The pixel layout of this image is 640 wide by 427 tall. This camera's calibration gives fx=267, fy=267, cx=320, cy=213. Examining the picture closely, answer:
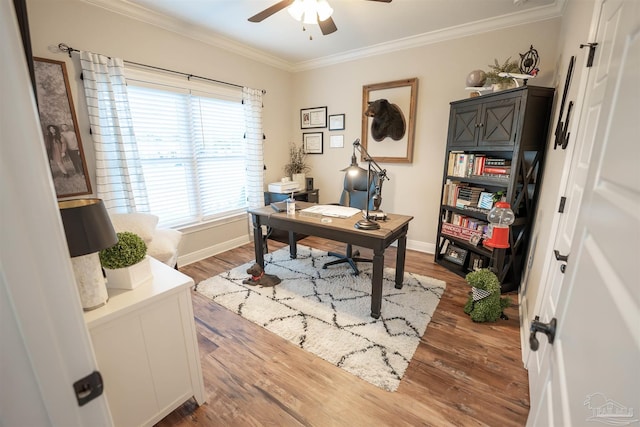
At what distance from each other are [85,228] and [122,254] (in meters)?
0.31

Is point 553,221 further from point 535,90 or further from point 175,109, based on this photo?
point 175,109

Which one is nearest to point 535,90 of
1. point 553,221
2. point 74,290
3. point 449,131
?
point 449,131

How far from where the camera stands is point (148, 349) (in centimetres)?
122

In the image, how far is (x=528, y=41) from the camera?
2.64 metres

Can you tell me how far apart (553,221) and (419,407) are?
1366mm

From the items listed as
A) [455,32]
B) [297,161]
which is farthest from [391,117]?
[297,161]

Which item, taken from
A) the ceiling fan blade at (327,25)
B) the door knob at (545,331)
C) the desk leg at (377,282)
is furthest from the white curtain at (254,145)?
the door knob at (545,331)

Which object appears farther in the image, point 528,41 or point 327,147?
point 327,147

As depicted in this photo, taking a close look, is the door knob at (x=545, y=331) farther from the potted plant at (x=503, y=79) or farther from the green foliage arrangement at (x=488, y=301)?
the potted plant at (x=503, y=79)

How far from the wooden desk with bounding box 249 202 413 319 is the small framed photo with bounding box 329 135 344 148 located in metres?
1.80

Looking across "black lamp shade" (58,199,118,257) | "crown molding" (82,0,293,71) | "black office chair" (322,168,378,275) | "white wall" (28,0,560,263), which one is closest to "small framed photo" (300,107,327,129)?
"white wall" (28,0,560,263)

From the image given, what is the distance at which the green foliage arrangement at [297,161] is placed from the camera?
A: 14.4ft

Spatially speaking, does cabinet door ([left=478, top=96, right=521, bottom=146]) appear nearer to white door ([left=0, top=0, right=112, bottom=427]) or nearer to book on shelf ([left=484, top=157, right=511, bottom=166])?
book on shelf ([left=484, top=157, right=511, bottom=166])

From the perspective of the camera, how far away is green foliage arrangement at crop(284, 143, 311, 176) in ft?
14.4
